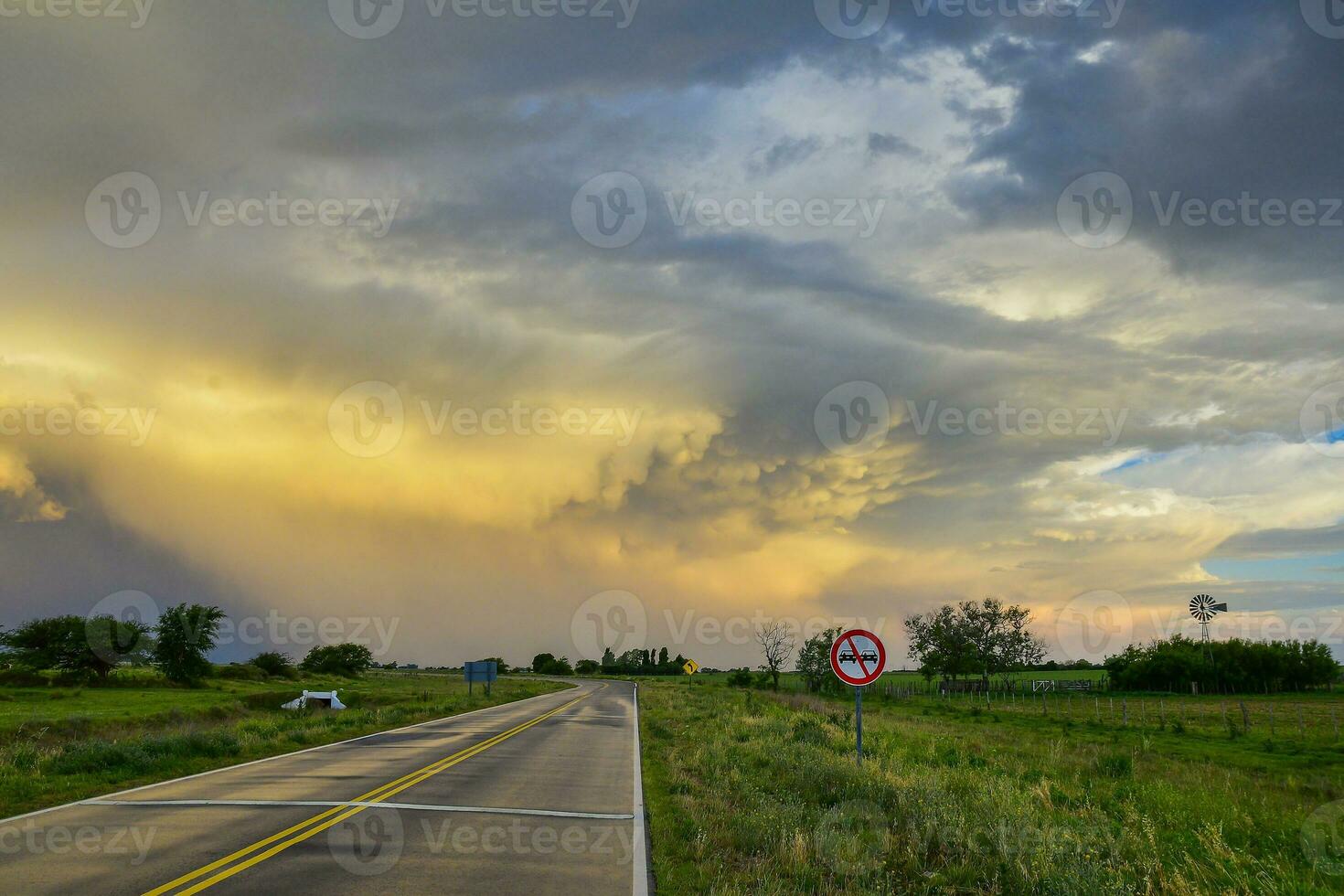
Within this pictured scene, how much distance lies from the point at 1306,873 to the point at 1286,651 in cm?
12583

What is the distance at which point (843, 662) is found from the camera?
581 inches

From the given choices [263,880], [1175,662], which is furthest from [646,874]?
[1175,662]

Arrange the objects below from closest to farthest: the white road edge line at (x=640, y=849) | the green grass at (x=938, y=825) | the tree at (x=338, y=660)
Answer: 1. the white road edge line at (x=640, y=849)
2. the green grass at (x=938, y=825)
3. the tree at (x=338, y=660)

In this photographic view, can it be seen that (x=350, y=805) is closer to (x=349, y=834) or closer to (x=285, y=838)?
(x=349, y=834)

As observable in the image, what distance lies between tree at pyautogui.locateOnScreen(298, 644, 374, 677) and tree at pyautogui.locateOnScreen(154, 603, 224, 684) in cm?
3896

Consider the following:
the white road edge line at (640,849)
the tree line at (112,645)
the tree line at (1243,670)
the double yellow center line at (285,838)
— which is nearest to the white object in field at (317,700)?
the tree line at (112,645)

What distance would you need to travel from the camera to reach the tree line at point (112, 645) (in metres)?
76.4

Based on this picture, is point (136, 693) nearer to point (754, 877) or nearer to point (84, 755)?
point (84, 755)

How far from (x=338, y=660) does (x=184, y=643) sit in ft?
189

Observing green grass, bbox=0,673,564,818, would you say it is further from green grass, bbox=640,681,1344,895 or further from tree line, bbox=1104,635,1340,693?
tree line, bbox=1104,635,1340,693

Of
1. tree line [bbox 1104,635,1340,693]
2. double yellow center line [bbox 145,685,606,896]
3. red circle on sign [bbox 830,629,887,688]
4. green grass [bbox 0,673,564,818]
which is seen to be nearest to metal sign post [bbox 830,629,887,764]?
red circle on sign [bbox 830,629,887,688]

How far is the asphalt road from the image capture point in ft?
26.8

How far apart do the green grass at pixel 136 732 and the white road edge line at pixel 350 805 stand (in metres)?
1.18

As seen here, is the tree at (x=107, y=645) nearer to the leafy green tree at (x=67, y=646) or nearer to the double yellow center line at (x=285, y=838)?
the leafy green tree at (x=67, y=646)
